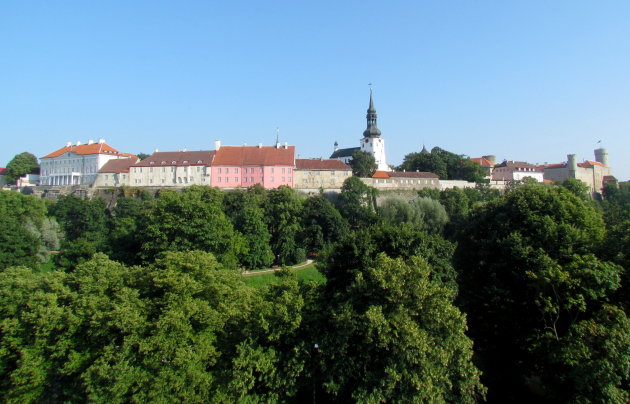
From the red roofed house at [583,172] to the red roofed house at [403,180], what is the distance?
3017 centimetres

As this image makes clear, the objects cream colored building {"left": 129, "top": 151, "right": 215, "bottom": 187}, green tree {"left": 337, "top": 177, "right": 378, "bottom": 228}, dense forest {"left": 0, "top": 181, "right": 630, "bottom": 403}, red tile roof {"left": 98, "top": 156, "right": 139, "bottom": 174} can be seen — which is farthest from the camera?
red tile roof {"left": 98, "top": 156, "right": 139, "bottom": 174}

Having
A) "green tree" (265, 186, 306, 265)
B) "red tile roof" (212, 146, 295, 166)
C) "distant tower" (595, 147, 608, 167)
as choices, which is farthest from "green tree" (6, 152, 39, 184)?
"distant tower" (595, 147, 608, 167)

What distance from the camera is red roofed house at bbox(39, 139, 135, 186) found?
224ft

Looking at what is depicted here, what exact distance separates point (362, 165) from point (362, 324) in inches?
2034

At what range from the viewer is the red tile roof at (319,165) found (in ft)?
199

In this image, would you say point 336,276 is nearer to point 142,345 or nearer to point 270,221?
point 142,345

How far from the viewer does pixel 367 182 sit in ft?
195

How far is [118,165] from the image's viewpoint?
65.0m

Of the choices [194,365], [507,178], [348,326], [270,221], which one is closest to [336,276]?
[348,326]

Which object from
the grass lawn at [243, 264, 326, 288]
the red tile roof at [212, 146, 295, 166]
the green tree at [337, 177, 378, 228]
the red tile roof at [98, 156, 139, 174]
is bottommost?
the grass lawn at [243, 264, 326, 288]

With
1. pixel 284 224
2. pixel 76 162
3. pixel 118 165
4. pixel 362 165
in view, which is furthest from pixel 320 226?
pixel 76 162

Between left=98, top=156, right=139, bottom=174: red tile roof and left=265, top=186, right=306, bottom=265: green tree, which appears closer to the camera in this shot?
left=265, top=186, right=306, bottom=265: green tree

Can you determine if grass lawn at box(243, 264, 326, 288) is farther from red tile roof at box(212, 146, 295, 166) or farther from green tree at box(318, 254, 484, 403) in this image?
red tile roof at box(212, 146, 295, 166)

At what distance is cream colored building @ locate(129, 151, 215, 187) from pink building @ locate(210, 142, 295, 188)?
4.95ft
